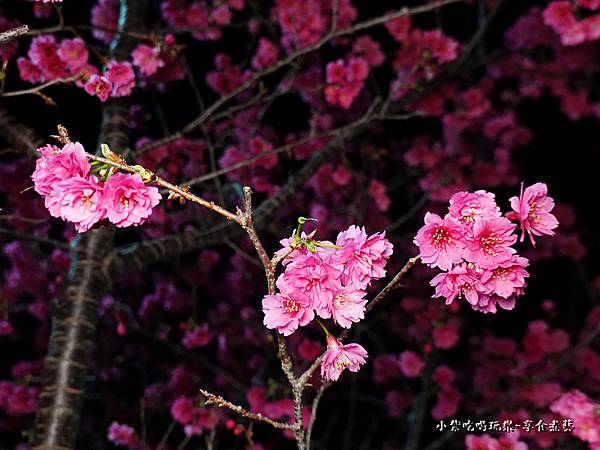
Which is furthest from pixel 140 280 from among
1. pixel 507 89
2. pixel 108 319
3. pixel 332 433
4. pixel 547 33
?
pixel 547 33

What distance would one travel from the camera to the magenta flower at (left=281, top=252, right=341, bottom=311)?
145 cm

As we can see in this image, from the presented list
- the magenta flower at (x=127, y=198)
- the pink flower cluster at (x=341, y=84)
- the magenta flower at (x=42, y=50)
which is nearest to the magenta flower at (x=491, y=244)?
the magenta flower at (x=127, y=198)

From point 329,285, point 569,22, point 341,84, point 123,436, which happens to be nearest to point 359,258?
point 329,285

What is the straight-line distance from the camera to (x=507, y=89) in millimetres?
6848

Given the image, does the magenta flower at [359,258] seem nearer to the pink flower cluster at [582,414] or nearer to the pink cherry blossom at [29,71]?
the pink flower cluster at [582,414]

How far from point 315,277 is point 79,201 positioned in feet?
2.16

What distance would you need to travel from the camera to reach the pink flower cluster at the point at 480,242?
1.54m

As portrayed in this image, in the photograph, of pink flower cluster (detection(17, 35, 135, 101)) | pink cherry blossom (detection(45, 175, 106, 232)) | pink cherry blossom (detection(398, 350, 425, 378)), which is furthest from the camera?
pink cherry blossom (detection(398, 350, 425, 378))

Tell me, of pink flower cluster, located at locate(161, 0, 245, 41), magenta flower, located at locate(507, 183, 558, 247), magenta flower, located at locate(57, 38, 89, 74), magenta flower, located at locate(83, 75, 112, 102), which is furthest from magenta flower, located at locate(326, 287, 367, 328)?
pink flower cluster, located at locate(161, 0, 245, 41)

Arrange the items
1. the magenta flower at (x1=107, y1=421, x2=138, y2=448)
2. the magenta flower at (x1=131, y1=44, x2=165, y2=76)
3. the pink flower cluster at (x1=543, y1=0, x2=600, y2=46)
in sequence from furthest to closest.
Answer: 1. the pink flower cluster at (x1=543, y1=0, x2=600, y2=46)
2. the magenta flower at (x1=107, y1=421, x2=138, y2=448)
3. the magenta flower at (x1=131, y1=44, x2=165, y2=76)

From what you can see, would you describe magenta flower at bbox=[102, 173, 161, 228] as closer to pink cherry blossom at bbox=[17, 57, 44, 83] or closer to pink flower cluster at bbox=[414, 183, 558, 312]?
pink flower cluster at bbox=[414, 183, 558, 312]

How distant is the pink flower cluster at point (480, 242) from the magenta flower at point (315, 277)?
0.27 meters

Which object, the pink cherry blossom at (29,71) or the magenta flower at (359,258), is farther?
the pink cherry blossom at (29,71)

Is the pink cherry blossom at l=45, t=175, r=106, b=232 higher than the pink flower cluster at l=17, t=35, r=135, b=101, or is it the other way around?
the pink flower cluster at l=17, t=35, r=135, b=101
